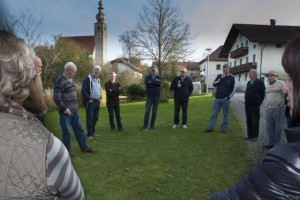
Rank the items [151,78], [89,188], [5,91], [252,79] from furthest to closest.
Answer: [151,78] → [252,79] → [89,188] → [5,91]

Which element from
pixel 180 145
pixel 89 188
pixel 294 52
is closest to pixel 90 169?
pixel 89 188

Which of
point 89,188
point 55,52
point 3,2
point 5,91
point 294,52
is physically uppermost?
point 55,52

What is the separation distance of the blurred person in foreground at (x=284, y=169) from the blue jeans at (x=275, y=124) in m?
5.50

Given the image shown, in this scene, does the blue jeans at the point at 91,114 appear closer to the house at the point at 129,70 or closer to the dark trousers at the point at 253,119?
the dark trousers at the point at 253,119

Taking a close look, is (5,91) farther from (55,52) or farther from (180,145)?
(55,52)

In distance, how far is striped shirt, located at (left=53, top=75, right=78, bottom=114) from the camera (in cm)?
521

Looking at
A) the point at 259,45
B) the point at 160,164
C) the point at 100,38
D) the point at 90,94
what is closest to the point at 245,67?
the point at 259,45

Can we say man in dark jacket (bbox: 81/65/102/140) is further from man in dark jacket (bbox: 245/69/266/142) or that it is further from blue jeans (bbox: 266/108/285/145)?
blue jeans (bbox: 266/108/285/145)

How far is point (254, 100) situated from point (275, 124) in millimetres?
959

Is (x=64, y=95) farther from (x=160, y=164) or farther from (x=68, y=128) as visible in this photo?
(x=160, y=164)

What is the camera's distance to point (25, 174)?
1104mm

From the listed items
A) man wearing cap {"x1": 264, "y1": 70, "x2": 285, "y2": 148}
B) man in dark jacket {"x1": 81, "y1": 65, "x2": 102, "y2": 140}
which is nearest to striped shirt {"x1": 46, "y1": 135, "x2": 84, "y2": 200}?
man in dark jacket {"x1": 81, "y1": 65, "x2": 102, "y2": 140}

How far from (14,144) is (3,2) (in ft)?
1.97

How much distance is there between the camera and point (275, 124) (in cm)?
627
